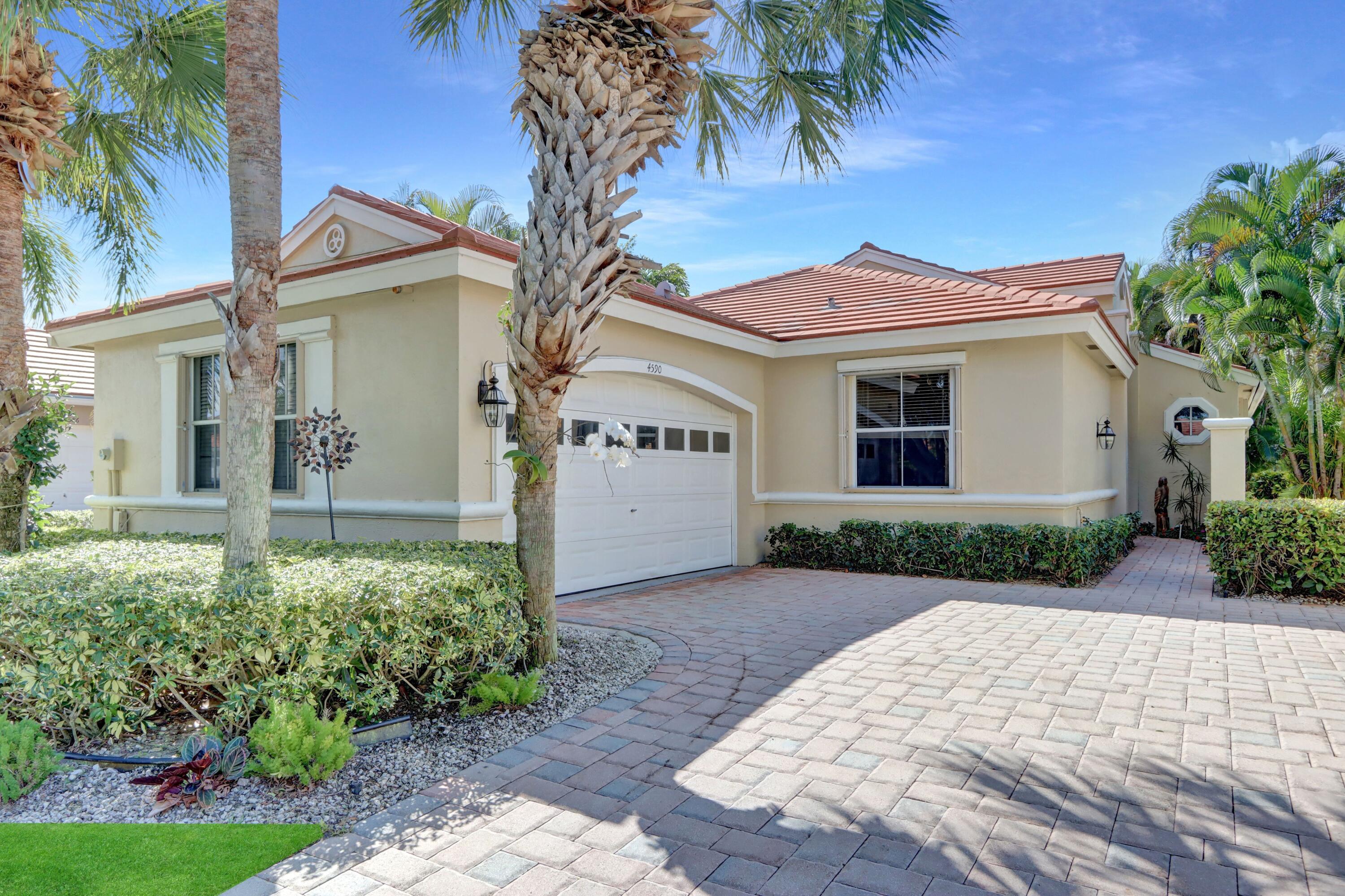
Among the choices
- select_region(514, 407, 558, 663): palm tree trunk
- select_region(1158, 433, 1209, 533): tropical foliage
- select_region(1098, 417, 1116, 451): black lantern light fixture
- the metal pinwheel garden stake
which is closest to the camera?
select_region(514, 407, 558, 663): palm tree trunk

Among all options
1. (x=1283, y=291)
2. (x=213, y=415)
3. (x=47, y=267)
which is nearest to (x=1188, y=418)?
(x=1283, y=291)

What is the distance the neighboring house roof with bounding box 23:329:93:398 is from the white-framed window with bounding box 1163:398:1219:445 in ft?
75.3

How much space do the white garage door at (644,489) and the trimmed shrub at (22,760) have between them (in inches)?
181

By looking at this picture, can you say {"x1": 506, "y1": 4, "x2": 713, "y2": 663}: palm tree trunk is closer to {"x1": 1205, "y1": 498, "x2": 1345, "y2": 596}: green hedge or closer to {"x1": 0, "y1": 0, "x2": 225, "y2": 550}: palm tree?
{"x1": 0, "y1": 0, "x2": 225, "y2": 550}: palm tree

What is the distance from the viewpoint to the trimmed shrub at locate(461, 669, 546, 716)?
4836 millimetres

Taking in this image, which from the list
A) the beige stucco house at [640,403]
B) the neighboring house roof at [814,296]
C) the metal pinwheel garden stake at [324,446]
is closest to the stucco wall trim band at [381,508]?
the beige stucco house at [640,403]

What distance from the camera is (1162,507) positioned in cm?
1730

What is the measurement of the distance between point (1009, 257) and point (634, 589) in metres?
13.8

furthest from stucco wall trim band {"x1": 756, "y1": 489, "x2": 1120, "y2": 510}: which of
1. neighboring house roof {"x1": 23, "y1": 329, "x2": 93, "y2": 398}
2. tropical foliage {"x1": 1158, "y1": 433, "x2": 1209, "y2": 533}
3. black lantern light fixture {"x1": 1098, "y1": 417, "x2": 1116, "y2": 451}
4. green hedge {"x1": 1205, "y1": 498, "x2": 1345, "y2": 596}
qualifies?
neighboring house roof {"x1": 23, "y1": 329, "x2": 93, "y2": 398}

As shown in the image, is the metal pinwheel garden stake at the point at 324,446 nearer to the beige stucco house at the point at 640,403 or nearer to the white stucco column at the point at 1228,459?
the beige stucco house at the point at 640,403

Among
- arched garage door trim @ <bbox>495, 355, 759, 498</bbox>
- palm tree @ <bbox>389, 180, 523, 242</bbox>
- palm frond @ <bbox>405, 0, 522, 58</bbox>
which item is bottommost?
arched garage door trim @ <bbox>495, 355, 759, 498</bbox>

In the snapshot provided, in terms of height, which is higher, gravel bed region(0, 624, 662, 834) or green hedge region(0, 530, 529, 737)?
green hedge region(0, 530, 529, 737)

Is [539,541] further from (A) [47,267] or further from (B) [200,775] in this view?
(A) [47,267]

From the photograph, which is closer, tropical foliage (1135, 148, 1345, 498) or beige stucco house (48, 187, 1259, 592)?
beige stucco house (48, 187, 1259, 592)
